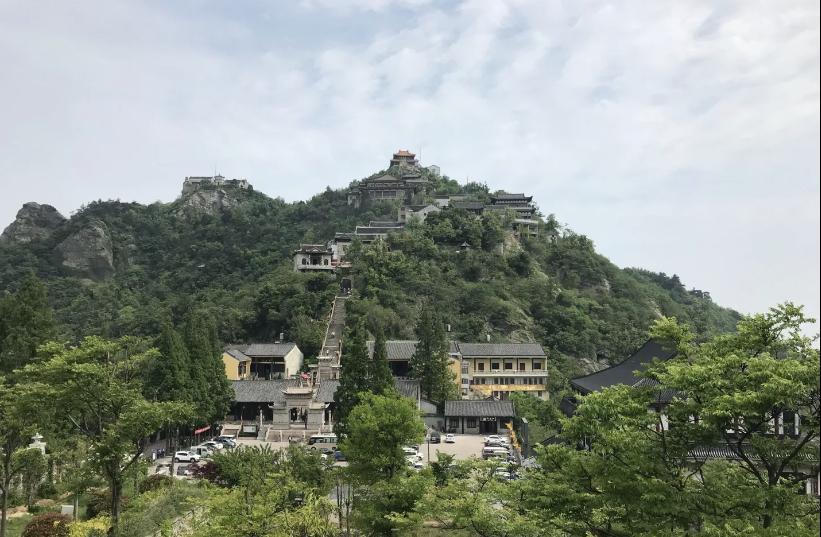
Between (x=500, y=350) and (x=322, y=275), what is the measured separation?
21.4m

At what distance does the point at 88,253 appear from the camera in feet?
259

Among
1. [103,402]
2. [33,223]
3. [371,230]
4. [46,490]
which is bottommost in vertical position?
[46,490]

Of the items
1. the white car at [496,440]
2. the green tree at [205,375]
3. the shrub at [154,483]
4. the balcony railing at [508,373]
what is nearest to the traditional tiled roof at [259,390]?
the green tree at [205,375]

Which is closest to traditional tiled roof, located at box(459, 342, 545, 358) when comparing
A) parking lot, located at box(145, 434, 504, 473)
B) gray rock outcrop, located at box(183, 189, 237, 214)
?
parking lot, located at box(145, 434, 504, 473)

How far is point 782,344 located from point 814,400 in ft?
4.60

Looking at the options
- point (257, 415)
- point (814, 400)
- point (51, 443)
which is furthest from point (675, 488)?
point (257, 415)

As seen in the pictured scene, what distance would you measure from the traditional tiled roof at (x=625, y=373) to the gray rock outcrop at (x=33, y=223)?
8521cm

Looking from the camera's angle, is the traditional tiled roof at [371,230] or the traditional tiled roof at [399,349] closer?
the traditional tiled roof at [399,349]

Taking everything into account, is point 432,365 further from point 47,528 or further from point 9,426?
point 9,426

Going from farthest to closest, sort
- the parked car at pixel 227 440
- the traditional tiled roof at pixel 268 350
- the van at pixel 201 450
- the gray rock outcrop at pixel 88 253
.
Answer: the gray rock outcrop at pixel 88 253 < the traditional tiled roof at pixel 268 350 < the parked car at pixel 227 440 < the van at pixel 201 450

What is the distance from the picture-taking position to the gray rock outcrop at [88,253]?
78562 mm

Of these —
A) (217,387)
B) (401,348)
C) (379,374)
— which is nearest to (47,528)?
(379,374)

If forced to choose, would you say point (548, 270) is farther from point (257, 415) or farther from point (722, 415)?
point (722, 415)

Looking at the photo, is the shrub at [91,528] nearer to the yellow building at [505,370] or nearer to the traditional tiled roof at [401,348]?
the traditional tiled roof at [401,348]
